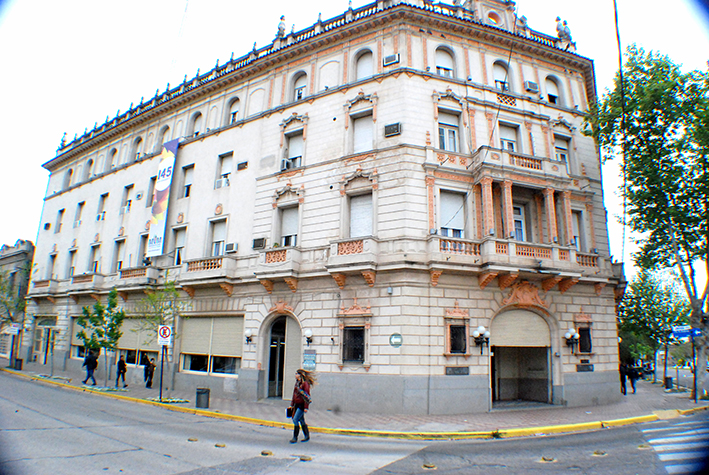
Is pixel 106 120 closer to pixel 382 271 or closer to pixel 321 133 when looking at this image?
pixel 321 133

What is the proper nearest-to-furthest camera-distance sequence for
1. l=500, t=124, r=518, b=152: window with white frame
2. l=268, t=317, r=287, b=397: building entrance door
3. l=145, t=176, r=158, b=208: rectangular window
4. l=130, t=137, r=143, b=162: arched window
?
1. l=268, t=317, r=287, b=397: building entrance door
2. l=500, t=124, r=518, b=152: window with white frame
3. l=145, t=176, r=158, b=208: rectangular window
4. l=130, t=137, r=143, b=162: arched window

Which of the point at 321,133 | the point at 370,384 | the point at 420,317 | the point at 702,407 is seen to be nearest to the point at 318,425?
the point at 370,384

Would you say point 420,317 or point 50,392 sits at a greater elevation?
point 420,317

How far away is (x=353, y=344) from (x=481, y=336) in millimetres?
5495

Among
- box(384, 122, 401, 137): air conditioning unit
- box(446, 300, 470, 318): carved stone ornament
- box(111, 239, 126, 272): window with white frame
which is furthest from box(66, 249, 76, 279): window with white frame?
box(446, 300, 470, 318): carved stone ornament

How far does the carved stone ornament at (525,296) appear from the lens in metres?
18.3

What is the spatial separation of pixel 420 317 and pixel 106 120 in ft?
111

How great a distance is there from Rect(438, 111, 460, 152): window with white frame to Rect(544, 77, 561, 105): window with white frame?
22.0 ft

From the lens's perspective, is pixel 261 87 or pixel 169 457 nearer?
pixel 169 457

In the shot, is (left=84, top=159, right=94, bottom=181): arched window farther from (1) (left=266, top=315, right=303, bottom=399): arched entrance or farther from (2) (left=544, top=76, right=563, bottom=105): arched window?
(2) (left=544, top=76, right=563, bottom=105): arched window

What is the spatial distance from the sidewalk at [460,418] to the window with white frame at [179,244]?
8.32 m

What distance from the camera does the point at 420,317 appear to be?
17000 mm

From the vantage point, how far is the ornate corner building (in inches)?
686

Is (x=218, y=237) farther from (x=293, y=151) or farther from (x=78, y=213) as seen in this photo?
(x=78, y=213)
